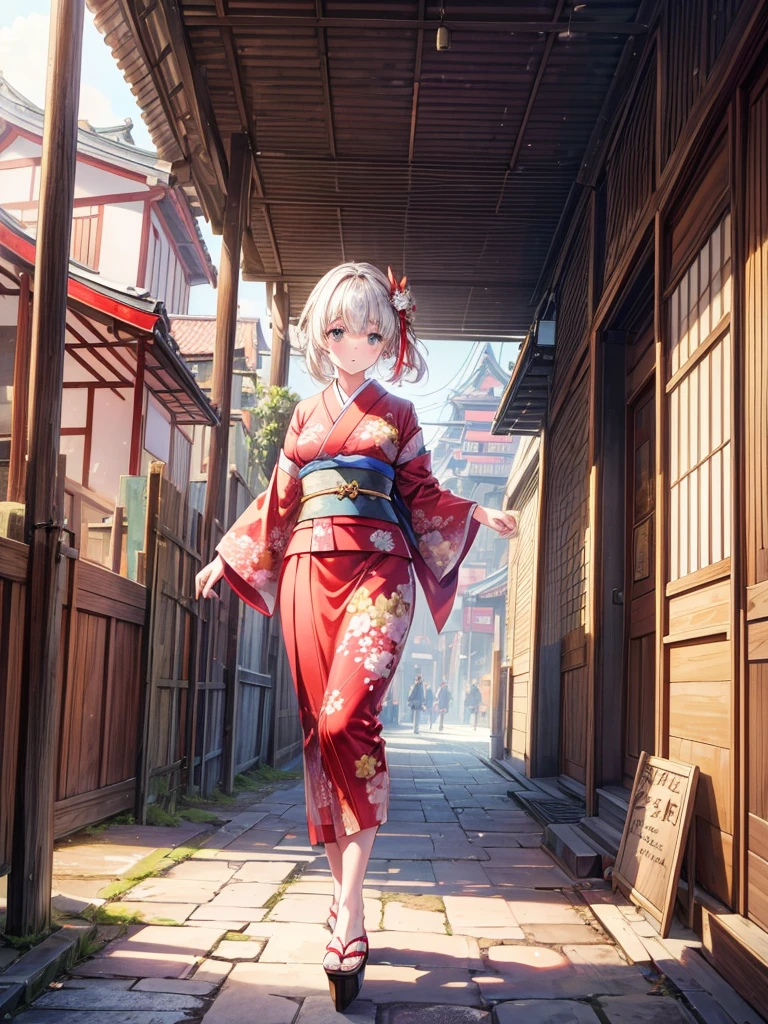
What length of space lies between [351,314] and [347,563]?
2.96 feet

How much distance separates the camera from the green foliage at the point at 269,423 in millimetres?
11477

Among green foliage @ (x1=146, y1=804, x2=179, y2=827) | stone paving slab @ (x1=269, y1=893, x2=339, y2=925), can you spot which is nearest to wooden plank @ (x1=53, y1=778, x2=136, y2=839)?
green foliage @ (x1=146, y1=804, x2=179, y2=827)

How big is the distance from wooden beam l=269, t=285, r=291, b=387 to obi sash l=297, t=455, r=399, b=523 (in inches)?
329

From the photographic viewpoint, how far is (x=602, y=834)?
4.97 metres

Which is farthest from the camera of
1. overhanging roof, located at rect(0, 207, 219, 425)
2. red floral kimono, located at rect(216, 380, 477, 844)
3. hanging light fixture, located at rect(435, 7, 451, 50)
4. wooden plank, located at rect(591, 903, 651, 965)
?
overhanging roof, located at rect(0, 207, 219, 425)

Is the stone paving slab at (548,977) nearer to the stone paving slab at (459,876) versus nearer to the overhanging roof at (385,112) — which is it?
the stone paving slab at (459,876)

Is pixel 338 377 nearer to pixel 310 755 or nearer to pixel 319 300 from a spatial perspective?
pixel 319 300

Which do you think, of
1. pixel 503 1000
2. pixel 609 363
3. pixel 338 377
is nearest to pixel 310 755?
pixel 503 1000

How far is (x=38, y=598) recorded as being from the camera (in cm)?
313

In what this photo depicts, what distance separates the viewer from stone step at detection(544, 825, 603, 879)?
176 inches

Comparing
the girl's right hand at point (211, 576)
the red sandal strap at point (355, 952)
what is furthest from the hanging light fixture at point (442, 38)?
the red sandal strap at point (355, 952)

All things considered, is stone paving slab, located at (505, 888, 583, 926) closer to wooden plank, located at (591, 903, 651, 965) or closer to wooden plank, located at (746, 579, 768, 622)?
wooden plank, located at (591, 903, 651, 965)

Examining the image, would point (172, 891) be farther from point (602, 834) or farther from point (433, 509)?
point (602, 834)

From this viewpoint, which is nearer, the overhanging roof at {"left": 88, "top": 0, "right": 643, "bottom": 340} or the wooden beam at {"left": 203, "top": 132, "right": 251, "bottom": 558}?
the overhanging roof at {"left": 88, "top": 0, "right": 643, "bottom": 340}
